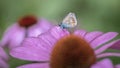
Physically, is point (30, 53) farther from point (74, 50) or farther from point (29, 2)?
point (29, 2)

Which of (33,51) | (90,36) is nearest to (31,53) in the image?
(33,51)

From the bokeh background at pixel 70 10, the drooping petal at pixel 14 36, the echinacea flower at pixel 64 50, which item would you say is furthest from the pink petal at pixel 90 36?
the bokeh background at pixel 70 10

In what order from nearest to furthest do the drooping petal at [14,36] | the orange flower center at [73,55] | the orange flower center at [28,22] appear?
the orange flower center at [73,55]
the drooping petal at [14,36]
the orange flower center at [28,22]

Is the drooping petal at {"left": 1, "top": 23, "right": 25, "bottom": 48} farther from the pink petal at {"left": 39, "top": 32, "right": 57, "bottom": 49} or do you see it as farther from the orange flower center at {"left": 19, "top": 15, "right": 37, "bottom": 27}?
the pink petal at {"left": 39, "top": 32, "right": 57, "bottom": 49}

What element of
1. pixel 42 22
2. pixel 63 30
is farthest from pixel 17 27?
pixel 63 30

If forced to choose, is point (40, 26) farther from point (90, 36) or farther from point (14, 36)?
point (90, 36)

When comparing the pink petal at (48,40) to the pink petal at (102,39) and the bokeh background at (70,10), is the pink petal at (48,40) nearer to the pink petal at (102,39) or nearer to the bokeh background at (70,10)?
the pink petal at (102,39)

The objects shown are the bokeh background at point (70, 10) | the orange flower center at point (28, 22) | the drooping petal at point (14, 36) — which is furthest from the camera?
the bokeh background at point (70, 10)
